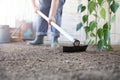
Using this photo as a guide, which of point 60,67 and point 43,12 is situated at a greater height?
point 43,12

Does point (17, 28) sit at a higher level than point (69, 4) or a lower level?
lower

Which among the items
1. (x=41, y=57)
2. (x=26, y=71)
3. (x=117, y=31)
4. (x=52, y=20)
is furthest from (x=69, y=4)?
(x=26, y=71)

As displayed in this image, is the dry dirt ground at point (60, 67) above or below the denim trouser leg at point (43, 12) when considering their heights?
below

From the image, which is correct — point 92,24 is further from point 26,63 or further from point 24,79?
point 24,79

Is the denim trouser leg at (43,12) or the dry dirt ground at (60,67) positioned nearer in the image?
the dry dirt ground at (60,67)

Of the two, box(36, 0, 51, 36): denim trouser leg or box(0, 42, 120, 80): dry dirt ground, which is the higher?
box(36, 0, 51, 36): denim trouser leg

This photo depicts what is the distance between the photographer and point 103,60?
1.71 metres

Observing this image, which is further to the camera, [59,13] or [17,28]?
[17,28]

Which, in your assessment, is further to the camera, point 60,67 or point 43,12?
point 43,12

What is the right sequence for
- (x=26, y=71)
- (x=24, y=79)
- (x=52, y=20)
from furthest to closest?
(x=52, y=20), (x=26, y=71), (x=24, y=79)

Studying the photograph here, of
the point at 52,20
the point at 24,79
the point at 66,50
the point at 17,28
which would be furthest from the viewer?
the point at 17,28

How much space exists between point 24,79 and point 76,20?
238 cm

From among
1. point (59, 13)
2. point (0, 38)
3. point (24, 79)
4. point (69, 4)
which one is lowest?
point (24, 79)

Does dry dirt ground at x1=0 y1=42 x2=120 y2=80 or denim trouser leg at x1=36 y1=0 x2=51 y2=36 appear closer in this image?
dry dirt ground at x1=0 y1=42 x2=120 y2=80
